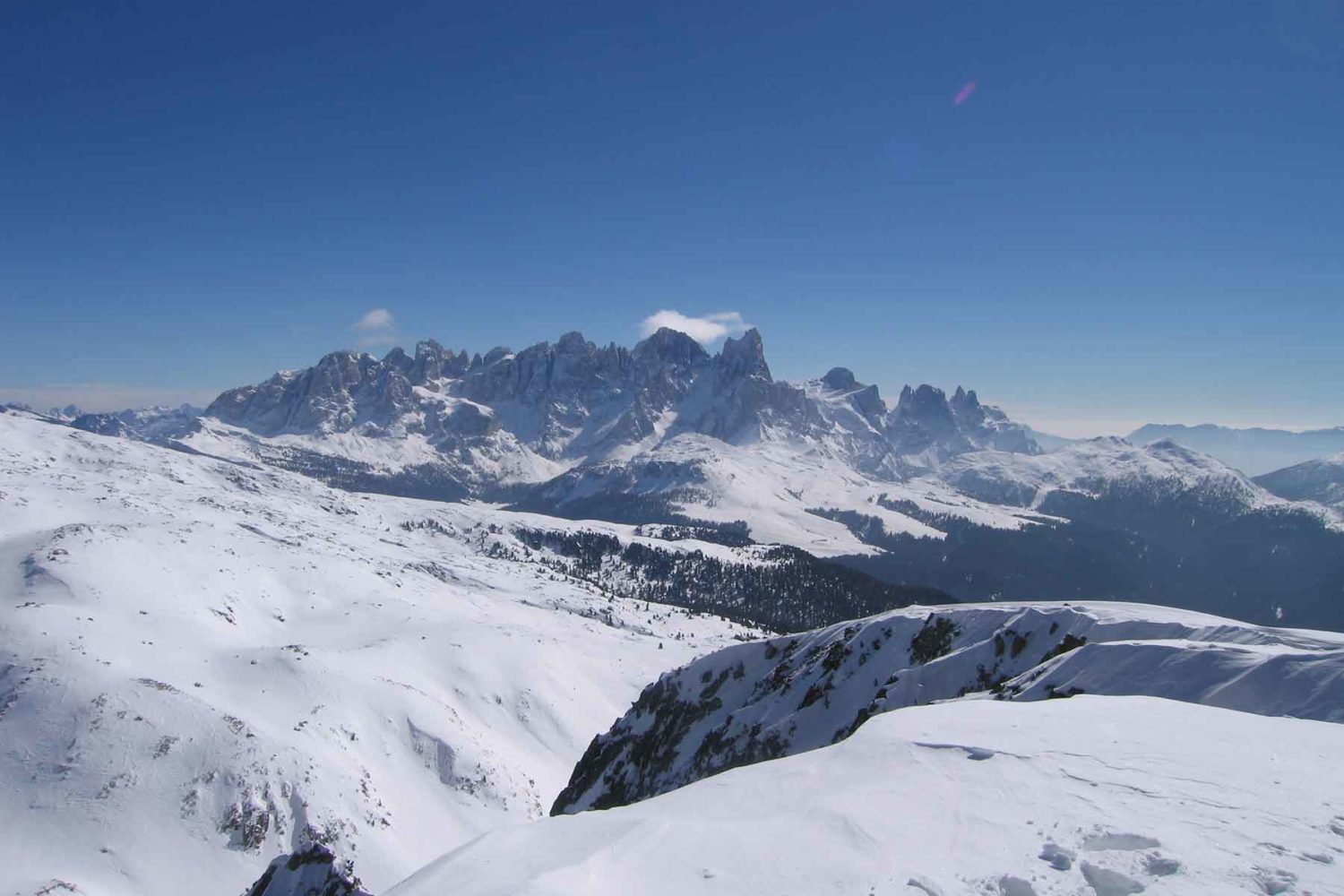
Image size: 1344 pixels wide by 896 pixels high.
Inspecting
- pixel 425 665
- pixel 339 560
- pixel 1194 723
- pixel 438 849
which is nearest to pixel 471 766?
pixel 438 849

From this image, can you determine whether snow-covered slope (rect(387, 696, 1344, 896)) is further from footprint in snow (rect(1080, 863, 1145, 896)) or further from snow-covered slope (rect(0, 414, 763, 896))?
snow-covered slope (rect(0, 414, 763, 896))

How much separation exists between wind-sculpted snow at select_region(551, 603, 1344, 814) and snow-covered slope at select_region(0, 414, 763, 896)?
1685 centimetres

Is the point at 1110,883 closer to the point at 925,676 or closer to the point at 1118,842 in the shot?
the point at 1118,842

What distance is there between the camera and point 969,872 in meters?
13.1

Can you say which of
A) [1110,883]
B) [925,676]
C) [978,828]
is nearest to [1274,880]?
[1110,883]

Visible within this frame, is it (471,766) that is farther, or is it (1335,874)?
(471,766)

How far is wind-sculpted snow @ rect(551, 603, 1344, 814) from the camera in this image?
3073cm

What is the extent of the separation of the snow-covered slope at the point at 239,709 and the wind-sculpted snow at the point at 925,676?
16.9 metres

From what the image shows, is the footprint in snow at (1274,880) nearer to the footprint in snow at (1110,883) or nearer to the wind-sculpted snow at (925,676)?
the footprint in snow at (1110,883)

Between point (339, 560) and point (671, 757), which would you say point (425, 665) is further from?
point (339, 560)

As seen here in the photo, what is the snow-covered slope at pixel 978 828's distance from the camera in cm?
1268

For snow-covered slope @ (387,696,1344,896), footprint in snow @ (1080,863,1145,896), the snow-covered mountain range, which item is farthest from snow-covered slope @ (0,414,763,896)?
footprint in snow @ (1080,863,1145,896)

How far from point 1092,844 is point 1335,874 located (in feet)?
12.6

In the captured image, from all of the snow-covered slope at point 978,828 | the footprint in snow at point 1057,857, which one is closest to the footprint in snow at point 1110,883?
the snow-covered slope at point 978,828
